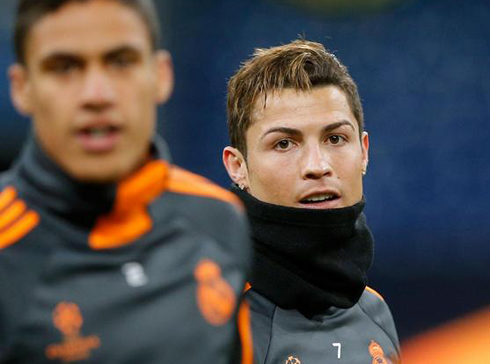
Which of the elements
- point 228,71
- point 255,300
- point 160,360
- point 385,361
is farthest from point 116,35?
point 228,71

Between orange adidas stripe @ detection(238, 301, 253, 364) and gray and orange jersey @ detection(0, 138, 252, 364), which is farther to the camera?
orange adidas stripe @ detection(238, 301, 253, 364)

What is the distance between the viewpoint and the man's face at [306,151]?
240 centimetres

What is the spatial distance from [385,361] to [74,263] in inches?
50.6

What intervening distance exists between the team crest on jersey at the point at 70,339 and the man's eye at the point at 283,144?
3.83ft

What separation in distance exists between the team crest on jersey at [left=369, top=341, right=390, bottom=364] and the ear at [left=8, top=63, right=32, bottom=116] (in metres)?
1.35

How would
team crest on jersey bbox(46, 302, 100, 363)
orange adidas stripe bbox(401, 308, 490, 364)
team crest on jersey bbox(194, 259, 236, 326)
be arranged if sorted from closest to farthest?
team crest on jersey bbox(46, 302, 100, 363) → team crest on jersey bbox(194, 259, 236, 326) → orange adidas stripe bbox(401, 308, 490, 364)

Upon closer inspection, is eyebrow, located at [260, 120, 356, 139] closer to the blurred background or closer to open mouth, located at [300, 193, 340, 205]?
open mouth, located at [300, 193, 340, 205]

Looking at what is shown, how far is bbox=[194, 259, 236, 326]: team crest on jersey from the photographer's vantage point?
4.92 ft

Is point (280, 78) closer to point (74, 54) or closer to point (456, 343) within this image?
point (74, 54)

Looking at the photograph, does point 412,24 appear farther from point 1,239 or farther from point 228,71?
point 1,239

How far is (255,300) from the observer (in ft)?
8.09

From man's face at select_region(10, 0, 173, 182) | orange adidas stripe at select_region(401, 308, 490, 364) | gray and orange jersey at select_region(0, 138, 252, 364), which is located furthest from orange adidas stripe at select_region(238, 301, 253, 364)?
orange adidas stripe at select_region(401, 308, 490, 364)

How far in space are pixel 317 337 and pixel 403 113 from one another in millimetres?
3482

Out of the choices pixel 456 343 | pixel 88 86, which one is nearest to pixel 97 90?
pixel 88 86
